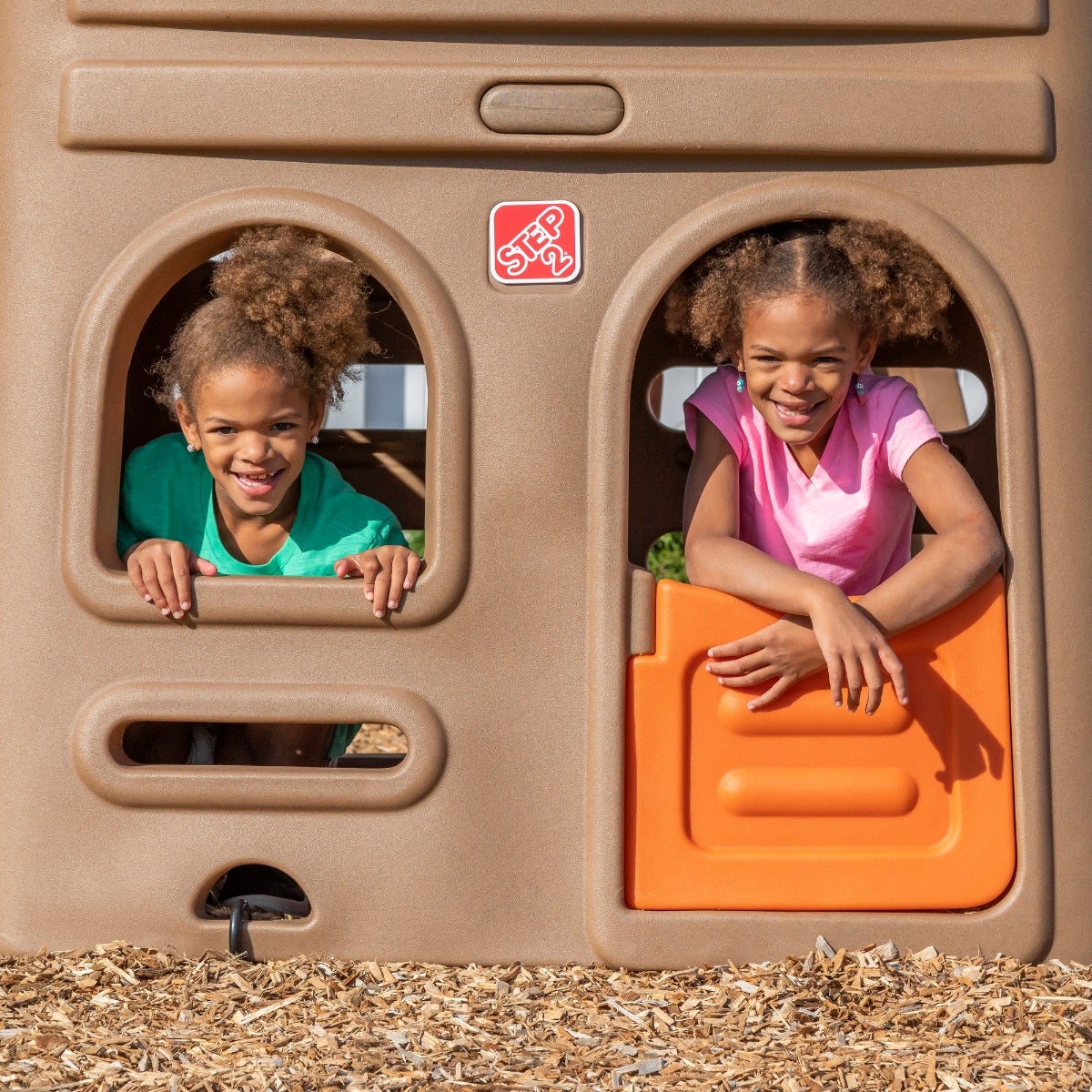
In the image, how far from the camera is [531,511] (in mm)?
2361

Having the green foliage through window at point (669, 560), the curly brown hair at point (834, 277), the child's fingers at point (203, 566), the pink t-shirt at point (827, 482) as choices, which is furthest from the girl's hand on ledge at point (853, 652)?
the green foliage through window at point (669, 560)

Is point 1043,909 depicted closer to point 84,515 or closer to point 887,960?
point 887,960

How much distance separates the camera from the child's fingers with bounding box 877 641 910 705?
7.25ft

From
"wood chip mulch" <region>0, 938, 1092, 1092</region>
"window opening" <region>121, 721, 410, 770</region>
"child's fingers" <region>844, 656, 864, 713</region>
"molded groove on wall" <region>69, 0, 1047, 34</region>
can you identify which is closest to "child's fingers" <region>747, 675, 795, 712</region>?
"child's fingers" <region>844, 656, 864, 713</region>

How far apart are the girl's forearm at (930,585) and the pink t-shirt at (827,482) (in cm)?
33

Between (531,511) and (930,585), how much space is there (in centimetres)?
71

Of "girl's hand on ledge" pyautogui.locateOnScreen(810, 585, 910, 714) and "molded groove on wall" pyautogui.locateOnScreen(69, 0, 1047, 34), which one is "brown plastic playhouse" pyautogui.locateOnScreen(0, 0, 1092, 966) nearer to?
"molded groove on wall" pyautogui.locateOnScreen(69, 0, 1047, 34)

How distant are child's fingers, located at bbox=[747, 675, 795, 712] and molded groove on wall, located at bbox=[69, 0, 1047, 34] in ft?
3.85

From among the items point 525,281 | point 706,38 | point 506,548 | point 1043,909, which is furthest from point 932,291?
point 1043,909

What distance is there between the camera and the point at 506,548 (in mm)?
2354

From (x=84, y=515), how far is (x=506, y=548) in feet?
2.48

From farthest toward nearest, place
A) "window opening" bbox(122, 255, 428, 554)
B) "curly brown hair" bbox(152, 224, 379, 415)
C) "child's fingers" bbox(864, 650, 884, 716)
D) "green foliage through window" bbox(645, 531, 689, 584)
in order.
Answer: "green foliage through window" bbox(645, 531, 689, 584), "window opening" bbox(122, 255, 428, 554), "curly brown hair" bbox(152, 224, 379, 415), "child's fingers" bbox(864, 650, 884, 716)

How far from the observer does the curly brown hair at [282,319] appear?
8.43ft

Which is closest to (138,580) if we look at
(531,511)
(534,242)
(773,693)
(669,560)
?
(531,511)
